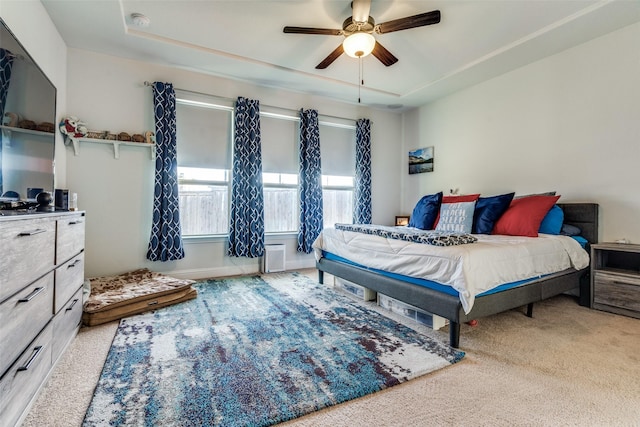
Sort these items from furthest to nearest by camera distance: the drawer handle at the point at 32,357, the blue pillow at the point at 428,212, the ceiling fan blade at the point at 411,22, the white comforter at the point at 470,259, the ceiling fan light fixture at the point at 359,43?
the blue pillow at the point at 428,212, the ceiling fan light fixture at the point at 359,43, the ceiling fan blade at the point at 411,22, the white comforter at the point at 470,259, the drawer handle at the point at 32,357

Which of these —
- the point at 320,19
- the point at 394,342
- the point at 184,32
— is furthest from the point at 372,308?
the point at 184,32

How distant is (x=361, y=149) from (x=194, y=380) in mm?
4230

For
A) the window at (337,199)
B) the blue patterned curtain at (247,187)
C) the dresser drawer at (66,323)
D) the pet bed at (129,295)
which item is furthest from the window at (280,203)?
the dresser drawer at (66,323)

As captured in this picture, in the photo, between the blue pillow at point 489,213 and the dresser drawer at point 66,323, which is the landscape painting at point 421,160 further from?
the dresser drawer at point 66,323

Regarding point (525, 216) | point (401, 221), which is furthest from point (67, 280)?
point (401, 221)

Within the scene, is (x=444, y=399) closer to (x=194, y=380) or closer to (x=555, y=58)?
(x=194, y=380)

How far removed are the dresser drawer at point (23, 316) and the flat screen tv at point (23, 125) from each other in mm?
573

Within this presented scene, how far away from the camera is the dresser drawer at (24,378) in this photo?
114 cm

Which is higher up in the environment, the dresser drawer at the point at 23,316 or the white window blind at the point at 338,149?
the white window blind at the point at 338,149

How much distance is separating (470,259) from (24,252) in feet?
7.91

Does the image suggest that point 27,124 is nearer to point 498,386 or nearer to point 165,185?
point 165,185

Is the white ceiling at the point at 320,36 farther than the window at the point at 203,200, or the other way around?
the window at the point at 203,200

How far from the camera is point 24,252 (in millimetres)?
1282

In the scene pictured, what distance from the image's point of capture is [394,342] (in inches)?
81.5
